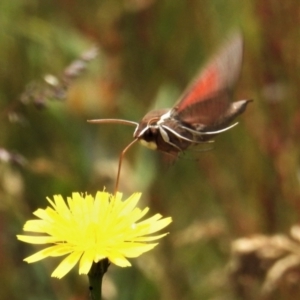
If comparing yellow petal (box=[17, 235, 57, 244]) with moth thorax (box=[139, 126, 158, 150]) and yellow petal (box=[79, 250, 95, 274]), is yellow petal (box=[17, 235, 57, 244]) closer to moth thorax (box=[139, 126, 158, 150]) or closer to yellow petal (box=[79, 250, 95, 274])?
yellow petal (box=[79, 250, 95, 274])

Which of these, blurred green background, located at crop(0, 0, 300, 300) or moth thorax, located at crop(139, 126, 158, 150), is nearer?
moth thorax, located at crop(139, 126, 158, 150)

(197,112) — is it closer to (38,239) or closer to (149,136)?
(149,136)

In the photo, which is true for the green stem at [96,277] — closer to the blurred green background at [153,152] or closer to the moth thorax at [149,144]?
the moth thorax at [149,144]

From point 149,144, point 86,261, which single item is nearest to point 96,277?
point 86,261

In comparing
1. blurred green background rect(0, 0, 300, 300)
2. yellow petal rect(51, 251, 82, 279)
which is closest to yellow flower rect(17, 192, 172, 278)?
yellow petal rect(51, 251, 82, 279)

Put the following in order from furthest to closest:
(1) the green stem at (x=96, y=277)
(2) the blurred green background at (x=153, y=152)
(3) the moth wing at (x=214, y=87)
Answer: (2) the blurred green background at (x=153, y=152)
(3) the moth wing at (x=214, y=87)
(1) the green stem at (x=96, y=277)

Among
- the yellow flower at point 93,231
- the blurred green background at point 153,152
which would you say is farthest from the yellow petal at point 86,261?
the blurred green background at point 153,152
